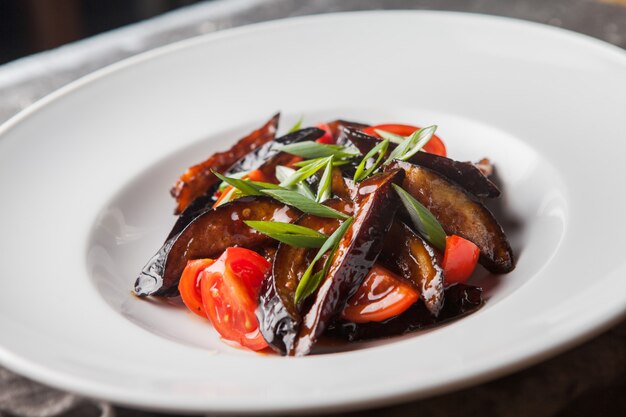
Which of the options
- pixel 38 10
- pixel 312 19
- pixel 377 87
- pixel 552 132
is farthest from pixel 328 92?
pixel 38 10

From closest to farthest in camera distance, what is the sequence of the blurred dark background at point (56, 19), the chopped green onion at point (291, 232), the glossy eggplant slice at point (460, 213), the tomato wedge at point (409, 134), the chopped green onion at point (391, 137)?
the chopped green onion at point (291, 232), the glossy eggplant slice at point (460, 213), the chopped green onion at point (391, 137), the tomato wedge at point (409, 134), the blurred dark background at point (56, 19)

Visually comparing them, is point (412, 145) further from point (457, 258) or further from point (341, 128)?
point (341, 128)

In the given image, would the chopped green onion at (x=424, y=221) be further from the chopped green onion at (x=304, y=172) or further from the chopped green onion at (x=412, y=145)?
the chopped green onion at (x=304, y=172)

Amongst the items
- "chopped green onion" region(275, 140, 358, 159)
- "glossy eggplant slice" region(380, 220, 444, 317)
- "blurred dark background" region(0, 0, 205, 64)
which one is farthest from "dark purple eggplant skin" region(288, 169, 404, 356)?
"blurred dark background" region(0, 0, 205, 64)

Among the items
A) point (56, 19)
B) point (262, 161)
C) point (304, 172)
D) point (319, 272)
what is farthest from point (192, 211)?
point (56, 19)

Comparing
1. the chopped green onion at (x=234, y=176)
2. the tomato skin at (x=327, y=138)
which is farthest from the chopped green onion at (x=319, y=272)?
the tomato skin at (x=327, y=138)

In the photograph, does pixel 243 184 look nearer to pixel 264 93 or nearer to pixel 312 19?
pixel 264 93
